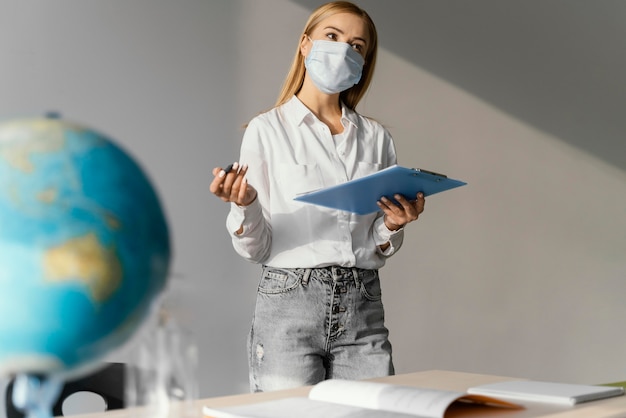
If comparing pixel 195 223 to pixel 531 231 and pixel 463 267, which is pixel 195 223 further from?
pixel 531 231

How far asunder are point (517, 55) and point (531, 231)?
1065 mm

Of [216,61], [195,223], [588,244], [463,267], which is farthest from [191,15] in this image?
[588,244]

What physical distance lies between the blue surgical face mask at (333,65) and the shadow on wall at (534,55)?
1.90 metres

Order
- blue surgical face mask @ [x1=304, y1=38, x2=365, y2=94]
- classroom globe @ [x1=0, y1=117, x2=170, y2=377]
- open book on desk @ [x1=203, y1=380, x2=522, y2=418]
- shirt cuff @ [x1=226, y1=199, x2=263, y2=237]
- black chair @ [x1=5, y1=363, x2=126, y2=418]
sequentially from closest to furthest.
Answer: classroom globe @ [x1=0, y1=117, x2=170, y2=377]
open book on desk @ [x1=203, y1=380, x2=522, y2=418]
black chair @ [x1=5, y1=363, x2=126, y2=418]
shirt cuff @ [x1=226, y1=199, x2=263, y2=237]
blue surgical face mask @ [x1=304, y1=38, x2=365, y2=94]

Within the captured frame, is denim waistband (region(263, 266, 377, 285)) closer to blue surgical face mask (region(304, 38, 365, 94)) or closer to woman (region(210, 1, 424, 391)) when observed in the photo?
woman (region(210, 1, 424, 391))

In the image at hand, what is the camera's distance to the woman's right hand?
1.76m

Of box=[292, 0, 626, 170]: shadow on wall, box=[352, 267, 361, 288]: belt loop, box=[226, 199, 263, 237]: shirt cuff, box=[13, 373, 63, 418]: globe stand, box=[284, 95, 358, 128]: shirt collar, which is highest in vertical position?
box=[292, 0, 626, 170]: shadow on wall

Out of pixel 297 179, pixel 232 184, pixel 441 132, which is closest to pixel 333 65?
pixel 297 179

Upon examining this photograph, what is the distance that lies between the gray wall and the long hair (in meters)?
0.94

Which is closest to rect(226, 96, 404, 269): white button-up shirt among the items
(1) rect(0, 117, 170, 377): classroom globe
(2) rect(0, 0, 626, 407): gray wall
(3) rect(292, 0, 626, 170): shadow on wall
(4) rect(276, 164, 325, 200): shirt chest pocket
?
(4) rect(276, 164, 325, 200): shirt chest pocket

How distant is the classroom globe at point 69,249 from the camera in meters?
0.65

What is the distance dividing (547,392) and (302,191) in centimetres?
86

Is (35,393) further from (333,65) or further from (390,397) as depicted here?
(333,65)

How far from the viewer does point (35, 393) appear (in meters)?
0.71
